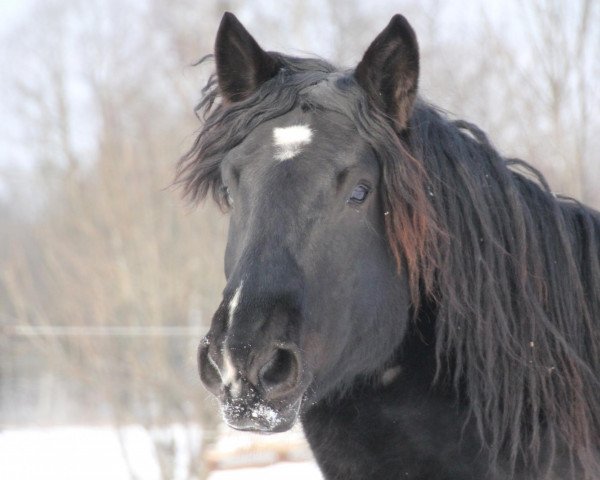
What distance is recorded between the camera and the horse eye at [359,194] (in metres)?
2.91

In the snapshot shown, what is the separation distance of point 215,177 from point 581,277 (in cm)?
138

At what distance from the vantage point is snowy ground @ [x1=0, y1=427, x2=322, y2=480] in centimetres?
1084

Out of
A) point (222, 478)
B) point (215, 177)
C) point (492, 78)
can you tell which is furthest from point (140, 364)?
point (215, 177)

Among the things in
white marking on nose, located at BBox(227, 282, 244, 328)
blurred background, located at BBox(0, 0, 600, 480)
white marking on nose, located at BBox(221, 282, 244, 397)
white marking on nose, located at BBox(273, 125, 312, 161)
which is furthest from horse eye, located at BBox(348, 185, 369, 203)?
blurred background, located at BBox(0, 0, 600, 480)

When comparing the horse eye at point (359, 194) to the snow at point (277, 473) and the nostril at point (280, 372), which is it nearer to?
the nostril at point (280, 372)

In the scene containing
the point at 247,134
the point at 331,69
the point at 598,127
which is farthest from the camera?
the point at 598,127

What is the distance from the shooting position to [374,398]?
9.90 ft

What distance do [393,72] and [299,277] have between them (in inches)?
32.1

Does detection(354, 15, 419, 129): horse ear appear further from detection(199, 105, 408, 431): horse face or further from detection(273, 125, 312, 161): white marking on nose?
detection(273, 125, 312, 161): white marking on nose

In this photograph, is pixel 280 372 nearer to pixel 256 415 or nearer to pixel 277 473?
pixel 256 415

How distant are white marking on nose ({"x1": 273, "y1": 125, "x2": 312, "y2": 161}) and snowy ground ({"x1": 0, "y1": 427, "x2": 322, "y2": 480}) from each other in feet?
24.7

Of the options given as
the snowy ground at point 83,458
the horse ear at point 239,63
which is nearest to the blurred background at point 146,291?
the snowy ground at point 83,458

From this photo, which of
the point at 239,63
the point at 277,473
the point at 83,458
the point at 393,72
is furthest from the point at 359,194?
the point at 83,458

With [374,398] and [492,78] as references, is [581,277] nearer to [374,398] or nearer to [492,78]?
[374,398]
